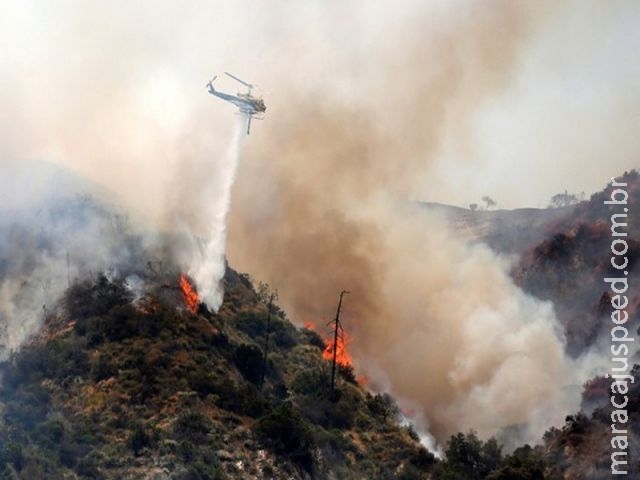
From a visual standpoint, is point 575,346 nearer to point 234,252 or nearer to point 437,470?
point 437,470

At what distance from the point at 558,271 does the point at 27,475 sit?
82044 millimetres

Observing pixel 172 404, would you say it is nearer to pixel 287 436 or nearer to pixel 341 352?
pixel 287 436

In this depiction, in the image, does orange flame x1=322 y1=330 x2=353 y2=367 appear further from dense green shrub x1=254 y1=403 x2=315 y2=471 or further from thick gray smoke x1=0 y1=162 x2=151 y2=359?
dense green shrub x1=254 y1=403 x2=315 y2=471

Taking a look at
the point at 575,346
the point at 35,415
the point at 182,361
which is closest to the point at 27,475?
the point at 35,415

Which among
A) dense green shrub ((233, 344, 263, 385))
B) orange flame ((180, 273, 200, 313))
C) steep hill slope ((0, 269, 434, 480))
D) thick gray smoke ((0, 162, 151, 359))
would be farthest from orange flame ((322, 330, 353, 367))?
thick gray smoke ((0, 162, 151, 359))

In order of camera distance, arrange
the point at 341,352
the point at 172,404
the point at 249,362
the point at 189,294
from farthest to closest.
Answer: the point at 341,352, the point at 189,294, the point at 249,362, the point at 172,404

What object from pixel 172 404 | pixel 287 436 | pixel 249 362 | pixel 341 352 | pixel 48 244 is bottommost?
pixel 287 436

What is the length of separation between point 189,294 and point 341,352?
2272 cm

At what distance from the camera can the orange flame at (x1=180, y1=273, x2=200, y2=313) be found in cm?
8646

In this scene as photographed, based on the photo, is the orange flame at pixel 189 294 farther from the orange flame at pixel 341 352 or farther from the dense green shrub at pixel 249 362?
the orange flame at pixel 341 352

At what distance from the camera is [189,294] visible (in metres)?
87.6

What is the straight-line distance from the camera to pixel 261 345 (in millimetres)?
91938

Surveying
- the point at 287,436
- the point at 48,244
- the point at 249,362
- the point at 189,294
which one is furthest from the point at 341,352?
the point at 48,244

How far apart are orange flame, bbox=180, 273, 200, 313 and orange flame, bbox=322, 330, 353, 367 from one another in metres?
17.8
